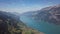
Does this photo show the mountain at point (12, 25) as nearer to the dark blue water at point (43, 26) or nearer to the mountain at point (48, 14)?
the dark blue water at point (43, 26)

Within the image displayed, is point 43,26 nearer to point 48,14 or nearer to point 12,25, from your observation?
point 48,14

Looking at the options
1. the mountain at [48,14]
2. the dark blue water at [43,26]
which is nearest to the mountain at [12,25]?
the dark blue water at [43,26]

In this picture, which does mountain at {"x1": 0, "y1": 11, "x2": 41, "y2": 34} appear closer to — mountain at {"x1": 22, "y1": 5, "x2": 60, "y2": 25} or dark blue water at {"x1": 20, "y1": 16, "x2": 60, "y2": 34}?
dark blue water at {"x1": 20, "y1": 16, "x2": 60, "y2": 34}

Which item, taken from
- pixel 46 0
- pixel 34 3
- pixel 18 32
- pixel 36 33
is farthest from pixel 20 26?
pixel 46 0

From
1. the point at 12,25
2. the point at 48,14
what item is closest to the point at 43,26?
the point at 48,14

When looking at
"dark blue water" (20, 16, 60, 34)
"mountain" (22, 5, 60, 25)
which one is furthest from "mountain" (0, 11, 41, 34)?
"mountain" (22, 5, 60, 25)
